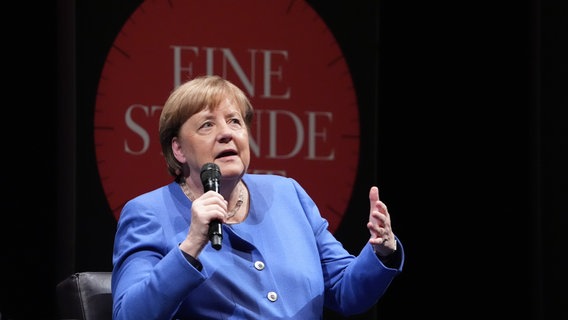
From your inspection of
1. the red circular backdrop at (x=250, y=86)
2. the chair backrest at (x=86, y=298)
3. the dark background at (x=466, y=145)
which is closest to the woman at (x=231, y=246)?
the chair backrest at (x=86, y=298)

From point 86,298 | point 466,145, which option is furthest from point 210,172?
point 466,145

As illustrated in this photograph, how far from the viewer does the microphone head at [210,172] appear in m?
2.21

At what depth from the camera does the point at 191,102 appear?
7.95 feet

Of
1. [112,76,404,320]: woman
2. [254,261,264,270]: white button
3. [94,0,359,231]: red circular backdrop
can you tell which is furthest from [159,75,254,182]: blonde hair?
[94,0,359,231]: red circular backdrop

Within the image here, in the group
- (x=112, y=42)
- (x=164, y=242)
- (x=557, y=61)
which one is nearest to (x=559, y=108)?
(x=557, y=61)

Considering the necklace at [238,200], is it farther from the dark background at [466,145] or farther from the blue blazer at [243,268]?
the dark background at [466,145]

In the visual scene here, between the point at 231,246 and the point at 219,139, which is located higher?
the point at 219,139

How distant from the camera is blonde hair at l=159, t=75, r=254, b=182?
7.95ft

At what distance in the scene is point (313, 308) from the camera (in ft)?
7.94

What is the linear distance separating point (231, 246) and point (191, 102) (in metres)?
0.37

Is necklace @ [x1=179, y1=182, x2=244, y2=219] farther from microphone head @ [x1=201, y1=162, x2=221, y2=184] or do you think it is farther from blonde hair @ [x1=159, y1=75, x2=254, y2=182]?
microphone head @ [x1=201, y1=162, x2=221, y2=184]

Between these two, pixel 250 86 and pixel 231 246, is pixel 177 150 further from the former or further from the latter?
pixel 250 86

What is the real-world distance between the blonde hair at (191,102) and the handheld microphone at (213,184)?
21 centimetres

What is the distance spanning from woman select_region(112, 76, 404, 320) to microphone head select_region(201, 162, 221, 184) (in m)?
0.05
